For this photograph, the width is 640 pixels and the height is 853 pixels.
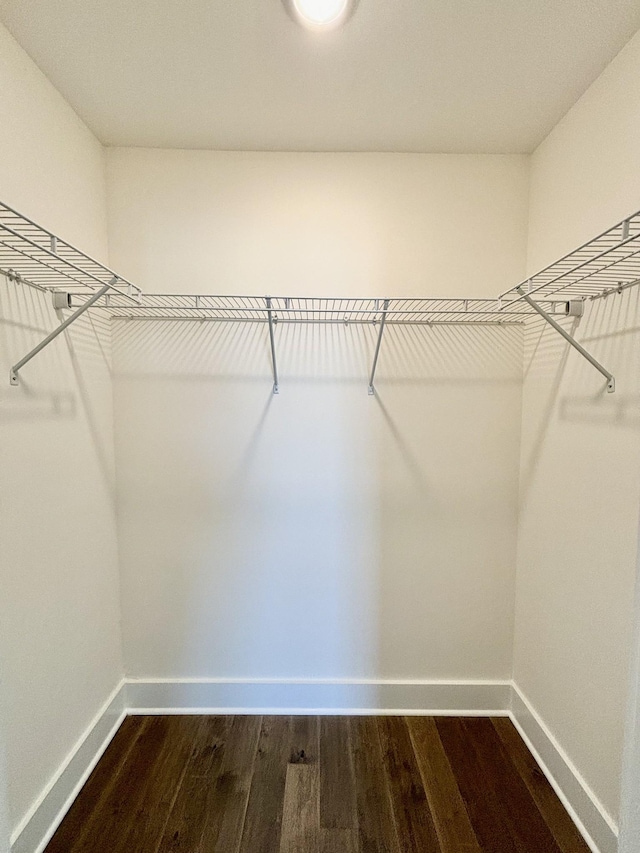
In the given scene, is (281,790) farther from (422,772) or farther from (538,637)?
(538,637)

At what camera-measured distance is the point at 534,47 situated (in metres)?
1.21

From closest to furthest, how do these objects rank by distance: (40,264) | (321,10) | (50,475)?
1. (321,10)
2. (40,264)
3. (50,475)

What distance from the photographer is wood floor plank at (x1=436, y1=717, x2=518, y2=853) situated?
1337 millimetres

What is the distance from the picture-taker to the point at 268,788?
150 centimetres

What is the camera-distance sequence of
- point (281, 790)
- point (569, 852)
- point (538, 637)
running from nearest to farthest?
point (569, 852) → point (281, 790) → point (538, 637)

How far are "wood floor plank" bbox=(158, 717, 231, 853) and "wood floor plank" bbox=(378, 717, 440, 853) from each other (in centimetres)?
64

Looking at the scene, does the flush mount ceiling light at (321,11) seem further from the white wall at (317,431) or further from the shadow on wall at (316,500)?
the shadow on wall at (316,500)

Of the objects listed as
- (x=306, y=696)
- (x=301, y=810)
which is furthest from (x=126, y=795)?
(x=306, y=696)

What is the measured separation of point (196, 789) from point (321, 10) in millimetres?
2427

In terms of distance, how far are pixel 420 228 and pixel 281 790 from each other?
218cm

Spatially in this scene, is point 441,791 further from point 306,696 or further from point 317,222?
point 317,222

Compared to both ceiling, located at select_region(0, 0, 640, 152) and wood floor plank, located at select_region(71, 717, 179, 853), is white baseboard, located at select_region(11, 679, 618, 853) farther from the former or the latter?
ceiling, located at select_region(0, 0, 640, 152)

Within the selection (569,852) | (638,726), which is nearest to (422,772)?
(569,852)

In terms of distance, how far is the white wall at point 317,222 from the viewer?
5.62ft
